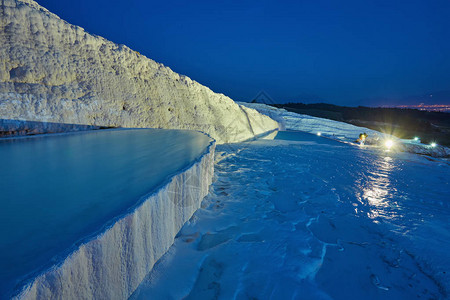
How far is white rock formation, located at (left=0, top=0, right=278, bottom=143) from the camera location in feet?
10.7

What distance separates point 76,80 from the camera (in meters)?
4.01

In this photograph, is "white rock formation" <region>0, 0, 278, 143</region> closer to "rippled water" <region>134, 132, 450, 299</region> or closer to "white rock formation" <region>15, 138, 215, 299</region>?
"rippled water" <region>134, 132, 450, 299</region>

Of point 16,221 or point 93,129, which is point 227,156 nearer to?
point 93,129

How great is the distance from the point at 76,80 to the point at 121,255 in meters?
4.17

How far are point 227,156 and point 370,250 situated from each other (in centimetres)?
388

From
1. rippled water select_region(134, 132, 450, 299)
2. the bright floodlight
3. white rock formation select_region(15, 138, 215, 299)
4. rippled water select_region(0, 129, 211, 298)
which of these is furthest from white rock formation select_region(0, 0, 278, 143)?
the bright floodlight

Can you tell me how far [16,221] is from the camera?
0.99m

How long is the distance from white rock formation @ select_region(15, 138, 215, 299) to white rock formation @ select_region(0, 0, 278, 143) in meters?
3.14

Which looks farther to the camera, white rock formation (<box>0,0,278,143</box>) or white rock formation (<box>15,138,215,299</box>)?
white rock formation (<box>0,0,278,143</box>)

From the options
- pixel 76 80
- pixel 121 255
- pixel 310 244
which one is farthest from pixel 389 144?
pixel 76 80

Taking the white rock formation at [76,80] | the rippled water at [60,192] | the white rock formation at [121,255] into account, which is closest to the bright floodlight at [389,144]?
the white rock formation at [76,80]

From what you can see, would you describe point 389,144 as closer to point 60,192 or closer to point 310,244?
point 310,244

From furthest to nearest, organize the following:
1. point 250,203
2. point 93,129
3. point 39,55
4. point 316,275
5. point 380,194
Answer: point 93,129
point 39,55
point 380,194
point 250,203
point 316,275

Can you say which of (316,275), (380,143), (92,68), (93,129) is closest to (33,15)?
(92,68)
